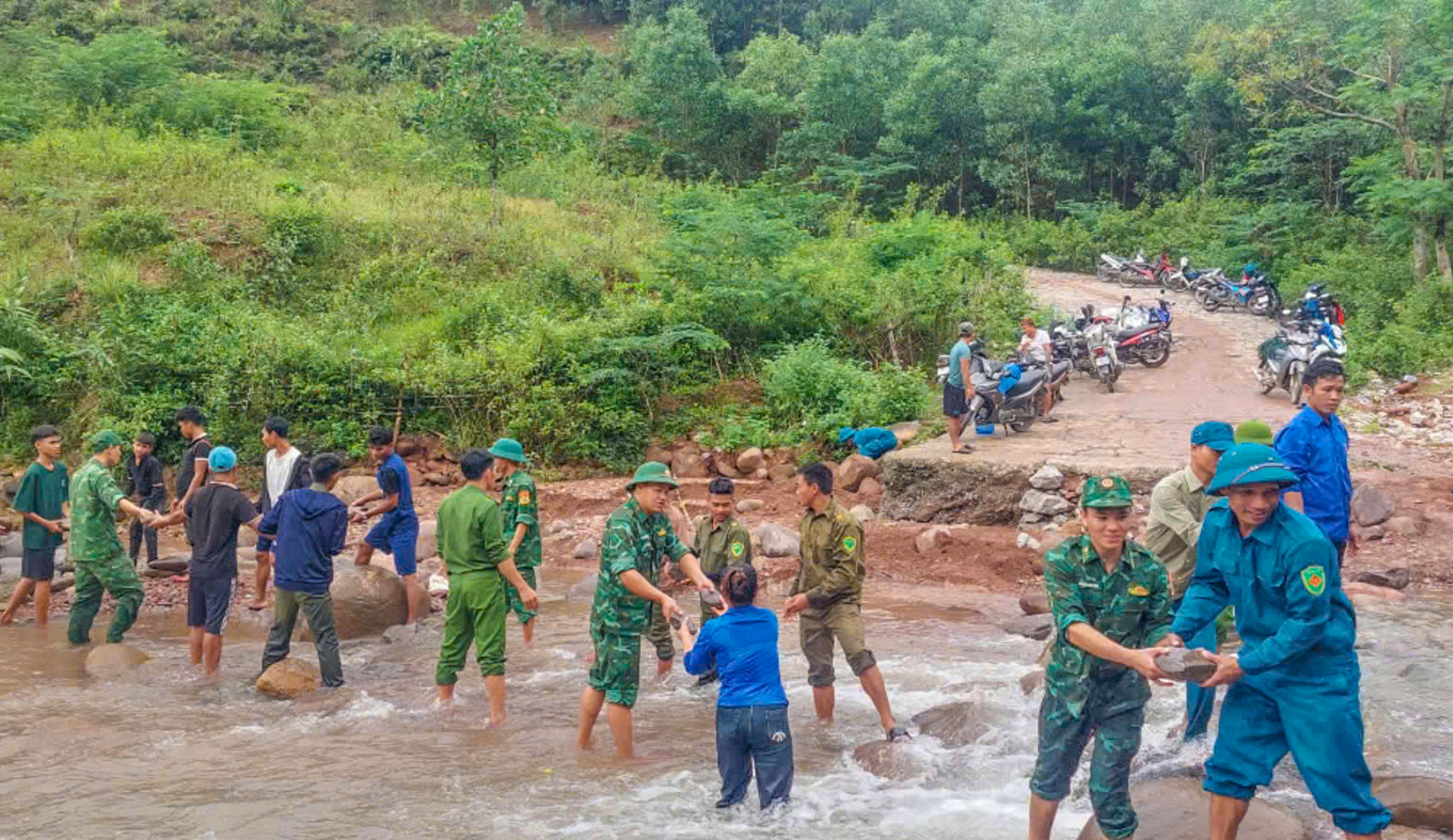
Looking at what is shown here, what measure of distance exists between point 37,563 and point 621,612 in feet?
20.3

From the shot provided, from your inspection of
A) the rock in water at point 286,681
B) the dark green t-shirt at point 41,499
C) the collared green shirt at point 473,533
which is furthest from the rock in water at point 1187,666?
the dark green t-shirt at point 41,499

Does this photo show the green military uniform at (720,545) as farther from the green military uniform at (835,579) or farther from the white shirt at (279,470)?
the white shirt at (279,470)

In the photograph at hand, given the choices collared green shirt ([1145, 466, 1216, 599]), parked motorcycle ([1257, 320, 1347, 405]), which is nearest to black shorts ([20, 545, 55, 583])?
collared green shirt ([1145, 466, 1216, 599])

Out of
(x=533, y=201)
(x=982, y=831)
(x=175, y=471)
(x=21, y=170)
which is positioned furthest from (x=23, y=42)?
(x=982, y=831)

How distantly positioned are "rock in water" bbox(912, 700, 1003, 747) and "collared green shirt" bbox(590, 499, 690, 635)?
1.84m

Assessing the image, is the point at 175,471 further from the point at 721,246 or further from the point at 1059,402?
the point at 1059,402

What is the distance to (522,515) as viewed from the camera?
8.39m

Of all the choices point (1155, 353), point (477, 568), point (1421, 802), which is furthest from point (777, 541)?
point (1155, 353)

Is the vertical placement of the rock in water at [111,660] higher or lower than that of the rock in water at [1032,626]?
higher

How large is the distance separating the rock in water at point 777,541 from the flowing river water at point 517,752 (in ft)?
8.14

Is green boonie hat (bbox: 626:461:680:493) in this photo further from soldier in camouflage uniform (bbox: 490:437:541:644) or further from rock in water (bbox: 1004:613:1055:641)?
rock in water (bbox: 1004:613:1055:641)

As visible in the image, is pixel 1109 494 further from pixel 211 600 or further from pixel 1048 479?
pixel 1048 479

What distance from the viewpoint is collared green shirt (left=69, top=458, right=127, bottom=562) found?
8461 mm

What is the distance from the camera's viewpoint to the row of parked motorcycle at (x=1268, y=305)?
14.6m
